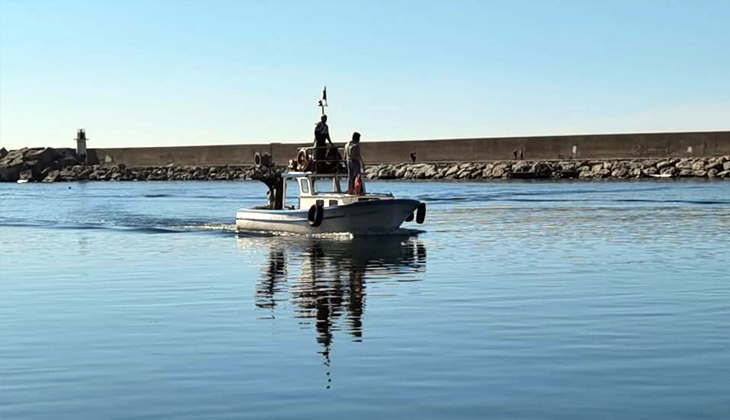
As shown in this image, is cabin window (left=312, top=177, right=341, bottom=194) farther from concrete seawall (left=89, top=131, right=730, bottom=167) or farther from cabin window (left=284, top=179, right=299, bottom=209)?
concrete seawall (left=89, top=131, right=730, bottom=167)

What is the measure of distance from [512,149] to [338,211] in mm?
66989

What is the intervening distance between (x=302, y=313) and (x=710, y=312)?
526cm

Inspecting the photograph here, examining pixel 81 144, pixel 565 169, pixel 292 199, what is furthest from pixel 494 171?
pixel 81 144

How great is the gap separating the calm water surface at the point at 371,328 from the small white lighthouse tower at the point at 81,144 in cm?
9581

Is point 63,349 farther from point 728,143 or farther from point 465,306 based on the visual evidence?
point 728,143

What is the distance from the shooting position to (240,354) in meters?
13.4

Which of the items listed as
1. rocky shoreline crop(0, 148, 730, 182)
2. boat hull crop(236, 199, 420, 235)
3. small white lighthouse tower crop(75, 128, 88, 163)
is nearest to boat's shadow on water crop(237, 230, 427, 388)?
boat hull crop(236, 199, 420, 235)

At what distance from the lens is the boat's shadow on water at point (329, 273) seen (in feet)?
54.1

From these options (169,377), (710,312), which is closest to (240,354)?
(169,377)

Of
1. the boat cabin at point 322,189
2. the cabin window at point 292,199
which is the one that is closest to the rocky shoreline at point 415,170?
the cabin window at point 292,199

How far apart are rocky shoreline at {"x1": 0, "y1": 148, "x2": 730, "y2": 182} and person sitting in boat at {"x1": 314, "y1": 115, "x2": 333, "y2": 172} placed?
3331cm

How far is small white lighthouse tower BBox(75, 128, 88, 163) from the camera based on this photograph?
127000mm

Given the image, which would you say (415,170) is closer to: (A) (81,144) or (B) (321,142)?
(A) (81,144)

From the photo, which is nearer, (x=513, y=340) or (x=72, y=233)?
(x=513, y=340)
